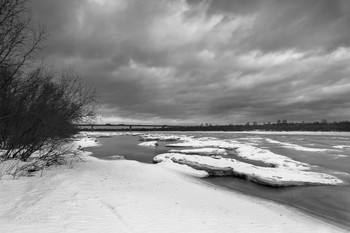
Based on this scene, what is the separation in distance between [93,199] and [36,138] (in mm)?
9594

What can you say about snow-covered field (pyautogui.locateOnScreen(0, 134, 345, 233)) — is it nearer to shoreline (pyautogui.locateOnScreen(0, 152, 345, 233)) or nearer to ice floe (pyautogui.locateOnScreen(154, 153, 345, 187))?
shoreline (pyautogui.locateOnScreen(0, 152, 345, 233))

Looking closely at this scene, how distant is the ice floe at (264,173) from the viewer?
13.9m

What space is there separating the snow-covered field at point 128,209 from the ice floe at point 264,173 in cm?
444

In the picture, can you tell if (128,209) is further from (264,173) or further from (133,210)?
(264,173)

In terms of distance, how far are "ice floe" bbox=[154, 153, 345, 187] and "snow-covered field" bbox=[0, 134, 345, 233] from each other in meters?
4.44

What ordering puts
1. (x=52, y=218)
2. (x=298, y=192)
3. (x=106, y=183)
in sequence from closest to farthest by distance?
(x=52, y=218) < (x=106, y=183) < (x=298, y=192)

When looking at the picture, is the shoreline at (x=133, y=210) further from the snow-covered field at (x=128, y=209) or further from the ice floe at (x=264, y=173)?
the ice floe at (x=264, y=173)

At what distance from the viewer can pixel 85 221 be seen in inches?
237

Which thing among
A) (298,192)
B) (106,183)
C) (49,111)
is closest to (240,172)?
(298,192)

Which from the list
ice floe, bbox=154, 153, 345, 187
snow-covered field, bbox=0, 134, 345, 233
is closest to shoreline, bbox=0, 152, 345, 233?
snow-covered field, bbox=0, 134, 345, 233

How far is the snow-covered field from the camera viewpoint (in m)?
5.98

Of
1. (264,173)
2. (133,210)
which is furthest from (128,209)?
(264,173)

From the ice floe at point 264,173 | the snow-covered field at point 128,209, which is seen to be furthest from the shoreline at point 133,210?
the ice floe at point 264,173

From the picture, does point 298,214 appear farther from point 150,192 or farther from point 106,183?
point 106,183
